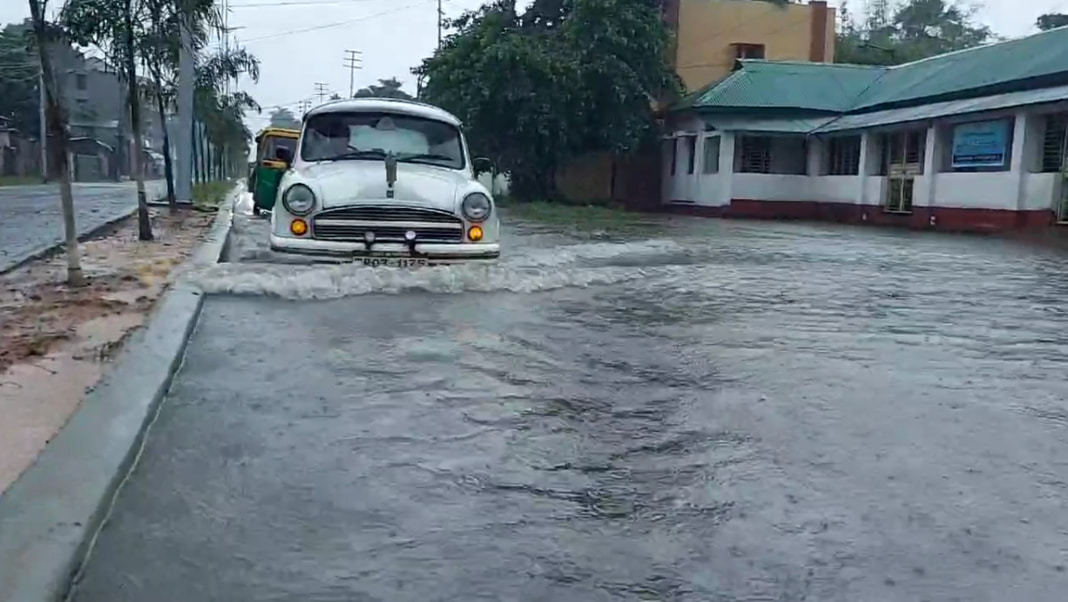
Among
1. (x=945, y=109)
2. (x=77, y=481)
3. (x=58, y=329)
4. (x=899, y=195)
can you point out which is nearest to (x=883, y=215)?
(x=899, y=195)

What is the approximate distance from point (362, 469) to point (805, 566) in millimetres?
1632

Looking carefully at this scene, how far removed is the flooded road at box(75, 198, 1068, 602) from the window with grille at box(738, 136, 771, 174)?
25.2m

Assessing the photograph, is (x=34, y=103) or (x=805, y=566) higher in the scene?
(x=34, y=103)

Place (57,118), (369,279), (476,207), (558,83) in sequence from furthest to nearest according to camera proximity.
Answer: (558,83), (476,207), (369,279), (57,118)

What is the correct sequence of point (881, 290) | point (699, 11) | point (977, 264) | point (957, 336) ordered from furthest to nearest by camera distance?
point (699, 11) → point (977, 264) → point (881, 290) → point (957, 336)

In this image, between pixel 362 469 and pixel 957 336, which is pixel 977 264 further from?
pixel 362 469

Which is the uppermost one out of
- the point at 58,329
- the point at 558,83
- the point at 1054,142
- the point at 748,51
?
the point at 748,51

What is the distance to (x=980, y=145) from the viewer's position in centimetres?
2389

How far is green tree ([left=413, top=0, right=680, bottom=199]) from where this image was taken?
3225 centimetres

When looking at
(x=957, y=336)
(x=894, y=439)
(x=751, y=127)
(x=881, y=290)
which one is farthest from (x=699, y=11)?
(x=894, y=439)

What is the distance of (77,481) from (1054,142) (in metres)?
22.6

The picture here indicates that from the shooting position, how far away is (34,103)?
63312mm

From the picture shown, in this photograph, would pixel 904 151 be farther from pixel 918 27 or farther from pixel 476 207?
pixel 918 27

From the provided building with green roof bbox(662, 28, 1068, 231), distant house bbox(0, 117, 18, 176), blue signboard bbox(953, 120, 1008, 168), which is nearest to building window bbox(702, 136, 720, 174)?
building with green roof bbox(662, 28, 1068, 231)
